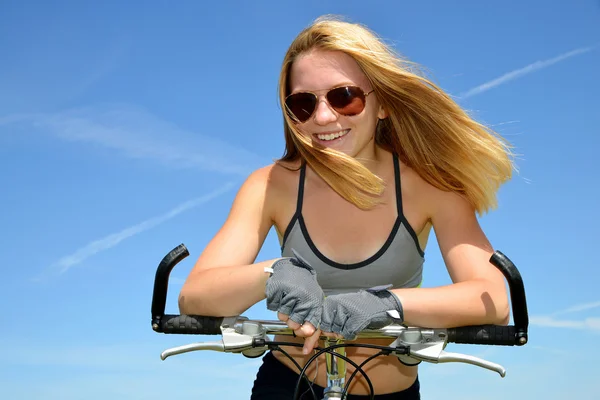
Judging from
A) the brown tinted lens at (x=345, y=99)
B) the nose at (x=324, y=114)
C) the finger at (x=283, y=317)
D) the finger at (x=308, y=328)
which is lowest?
the finger at (x=308, y=328)

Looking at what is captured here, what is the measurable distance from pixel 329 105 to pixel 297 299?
1537mm

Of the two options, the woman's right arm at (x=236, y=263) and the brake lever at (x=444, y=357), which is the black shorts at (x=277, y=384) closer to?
the woman's right arm at (x=236, y=263)

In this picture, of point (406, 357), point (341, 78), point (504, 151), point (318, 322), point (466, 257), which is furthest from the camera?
point (504, 151)

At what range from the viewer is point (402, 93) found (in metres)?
4.14

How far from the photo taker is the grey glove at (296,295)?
8.49 ft

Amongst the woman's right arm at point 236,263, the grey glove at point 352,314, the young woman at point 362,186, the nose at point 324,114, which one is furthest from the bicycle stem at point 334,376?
the nose at point 324,114

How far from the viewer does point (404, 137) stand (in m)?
4.21

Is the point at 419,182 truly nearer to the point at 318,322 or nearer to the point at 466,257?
the point at 466,257

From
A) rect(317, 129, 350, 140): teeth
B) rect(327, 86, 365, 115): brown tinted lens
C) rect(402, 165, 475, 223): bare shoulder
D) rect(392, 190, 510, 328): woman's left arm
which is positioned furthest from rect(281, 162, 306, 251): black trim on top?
rect(392, 190, 510, 328): woman's left arm

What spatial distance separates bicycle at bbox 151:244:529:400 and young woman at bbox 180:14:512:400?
0.34 meters

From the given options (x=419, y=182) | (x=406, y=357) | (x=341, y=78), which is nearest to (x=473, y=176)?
(x=419, y=182)

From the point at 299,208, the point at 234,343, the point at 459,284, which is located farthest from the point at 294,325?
the point at 299,208

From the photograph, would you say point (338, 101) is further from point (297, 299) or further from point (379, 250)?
point (297, 299)

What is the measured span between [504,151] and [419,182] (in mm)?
632
